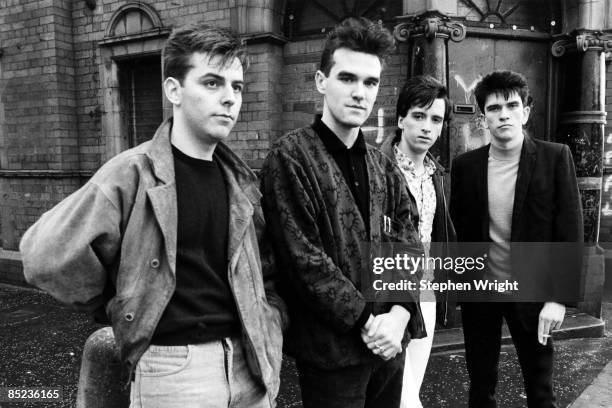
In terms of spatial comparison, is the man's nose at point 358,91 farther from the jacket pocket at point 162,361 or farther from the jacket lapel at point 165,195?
the jacket pocket at point 162,361

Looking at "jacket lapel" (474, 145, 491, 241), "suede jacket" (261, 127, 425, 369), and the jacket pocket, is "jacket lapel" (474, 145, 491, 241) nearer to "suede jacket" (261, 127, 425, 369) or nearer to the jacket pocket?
"suede jacket" (261, 127, 425, 369)

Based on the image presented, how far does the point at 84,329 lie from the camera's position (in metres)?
5.80

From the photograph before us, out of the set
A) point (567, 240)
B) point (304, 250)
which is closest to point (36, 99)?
point (304, 250)

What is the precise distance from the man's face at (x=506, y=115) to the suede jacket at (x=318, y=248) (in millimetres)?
1131

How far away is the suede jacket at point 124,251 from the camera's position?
1.54 metres

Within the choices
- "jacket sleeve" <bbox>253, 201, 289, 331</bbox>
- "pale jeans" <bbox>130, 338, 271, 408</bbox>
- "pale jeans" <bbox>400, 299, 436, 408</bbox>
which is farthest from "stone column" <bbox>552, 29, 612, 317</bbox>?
"pale jeans" <bbox>130, 338, 271, 408</bbox>

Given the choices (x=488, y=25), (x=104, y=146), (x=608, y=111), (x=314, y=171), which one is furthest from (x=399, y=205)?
(x=104, y=146)

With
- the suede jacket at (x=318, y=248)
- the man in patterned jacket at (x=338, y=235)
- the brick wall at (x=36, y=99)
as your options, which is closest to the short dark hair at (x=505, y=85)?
the man in patterned jacket at (x=338, y=235)

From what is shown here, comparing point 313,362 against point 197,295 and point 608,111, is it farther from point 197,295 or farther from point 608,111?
point 608,111

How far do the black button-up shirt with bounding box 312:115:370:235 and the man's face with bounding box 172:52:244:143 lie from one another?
0.47 meters

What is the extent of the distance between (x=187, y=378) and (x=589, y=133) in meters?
5.28

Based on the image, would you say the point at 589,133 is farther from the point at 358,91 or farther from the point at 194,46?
the point at 194,46

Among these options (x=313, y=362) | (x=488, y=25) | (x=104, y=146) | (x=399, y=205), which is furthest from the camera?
(x=104, y=146)

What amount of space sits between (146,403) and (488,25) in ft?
18.2
